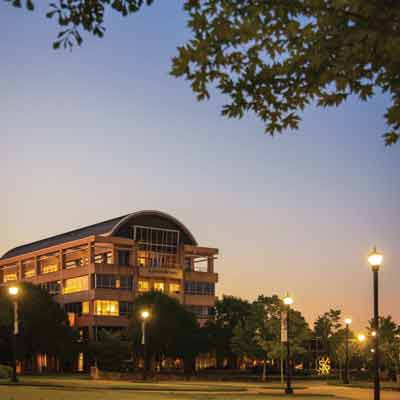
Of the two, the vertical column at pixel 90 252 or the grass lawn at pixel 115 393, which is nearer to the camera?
the grass lawn at pixel 115 393

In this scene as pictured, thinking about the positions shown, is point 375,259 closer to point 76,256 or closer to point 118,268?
point 118,268

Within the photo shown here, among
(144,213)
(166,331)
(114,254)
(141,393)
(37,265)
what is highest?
(144,213)

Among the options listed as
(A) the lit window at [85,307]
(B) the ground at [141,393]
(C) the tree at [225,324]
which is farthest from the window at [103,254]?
(B) the ground at [141,393]

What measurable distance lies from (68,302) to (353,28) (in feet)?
365

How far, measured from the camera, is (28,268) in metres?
129

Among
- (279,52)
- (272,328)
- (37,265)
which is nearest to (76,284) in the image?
(37,265)

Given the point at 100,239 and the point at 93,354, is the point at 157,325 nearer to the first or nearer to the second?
the point at 93,354

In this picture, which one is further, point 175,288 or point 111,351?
point 175,288

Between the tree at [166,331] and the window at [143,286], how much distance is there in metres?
22.0

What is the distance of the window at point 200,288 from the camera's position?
123 m

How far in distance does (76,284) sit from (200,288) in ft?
69.9

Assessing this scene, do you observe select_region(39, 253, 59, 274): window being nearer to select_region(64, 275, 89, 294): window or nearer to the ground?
select_region(64, 275, 89, 294): window

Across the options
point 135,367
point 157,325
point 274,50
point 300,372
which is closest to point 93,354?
point 135,367

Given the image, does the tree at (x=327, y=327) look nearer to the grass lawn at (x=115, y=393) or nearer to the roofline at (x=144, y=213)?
the roofline at (x=144, y=213)
